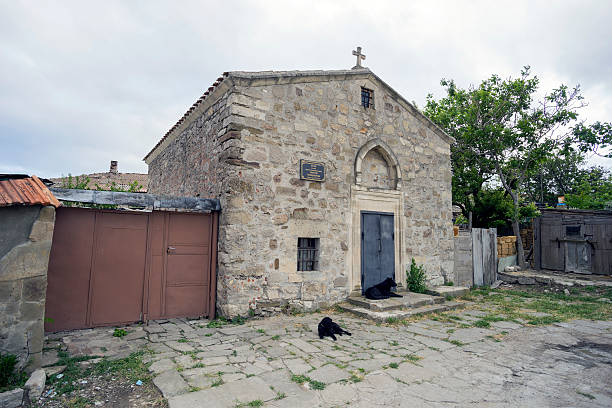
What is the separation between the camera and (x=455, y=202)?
619 inches

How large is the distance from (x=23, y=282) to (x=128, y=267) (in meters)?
2.10

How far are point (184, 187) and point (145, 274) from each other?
3.26 meters

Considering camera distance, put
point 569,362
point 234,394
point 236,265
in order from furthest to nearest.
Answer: point 236,265, point 569,362, point 234,394

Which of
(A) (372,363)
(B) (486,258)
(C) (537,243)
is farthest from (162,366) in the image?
(C) (537,243)

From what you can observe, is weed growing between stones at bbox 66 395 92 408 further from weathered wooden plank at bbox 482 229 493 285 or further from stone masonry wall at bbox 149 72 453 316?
weathered wooden plank at bbox 482 229 493 285

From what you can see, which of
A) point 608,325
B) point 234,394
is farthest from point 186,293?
point 608,325

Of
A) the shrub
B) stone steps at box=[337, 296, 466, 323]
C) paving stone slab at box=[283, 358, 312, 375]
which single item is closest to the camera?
paving stone slab at box=[283, 358, 312, 375]

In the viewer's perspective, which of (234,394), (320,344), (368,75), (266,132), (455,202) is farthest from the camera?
(455,202)

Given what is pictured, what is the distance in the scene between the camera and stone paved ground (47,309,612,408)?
3.26 meters

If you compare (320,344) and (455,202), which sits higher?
(455,202)

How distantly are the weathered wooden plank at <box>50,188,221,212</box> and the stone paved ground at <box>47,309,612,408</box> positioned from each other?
1957 millimetres

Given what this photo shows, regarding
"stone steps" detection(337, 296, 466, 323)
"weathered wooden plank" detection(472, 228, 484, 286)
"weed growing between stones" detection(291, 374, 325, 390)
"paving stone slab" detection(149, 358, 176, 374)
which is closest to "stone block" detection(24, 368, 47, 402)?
"paving stone slab" detection(149, 358, 176, 374)

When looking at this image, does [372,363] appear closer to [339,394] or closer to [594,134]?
[339,394]

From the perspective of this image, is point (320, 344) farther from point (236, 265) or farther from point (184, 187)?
point (184, 187)
